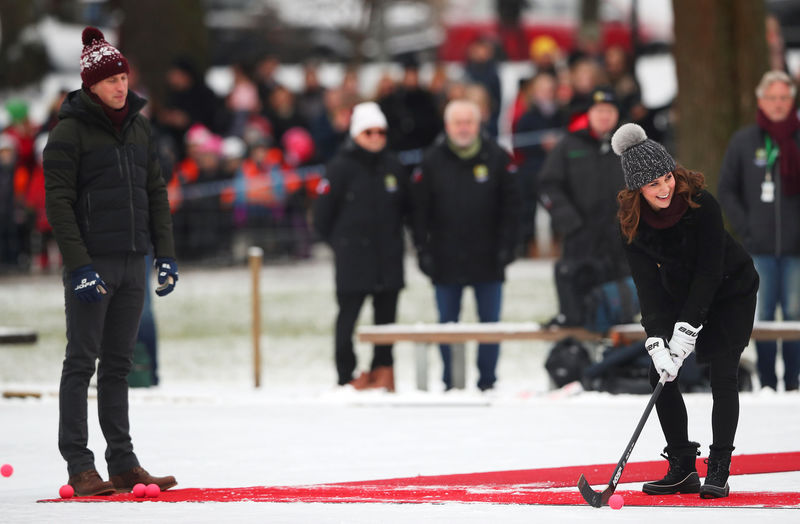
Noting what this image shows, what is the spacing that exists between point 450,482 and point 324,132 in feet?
42.5

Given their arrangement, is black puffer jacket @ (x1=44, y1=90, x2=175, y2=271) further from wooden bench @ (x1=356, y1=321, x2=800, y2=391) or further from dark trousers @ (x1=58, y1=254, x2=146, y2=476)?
wooden bench @ (x1=356, y1=321, x2=800, y2=391)

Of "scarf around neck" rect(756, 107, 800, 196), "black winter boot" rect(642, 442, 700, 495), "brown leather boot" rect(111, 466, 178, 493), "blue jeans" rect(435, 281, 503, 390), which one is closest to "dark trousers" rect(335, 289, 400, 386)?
"blue jeans" rect(435, 281, 503, 390)

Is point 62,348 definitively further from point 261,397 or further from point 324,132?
point 324,132

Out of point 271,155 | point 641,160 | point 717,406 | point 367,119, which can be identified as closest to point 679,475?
point 717,406

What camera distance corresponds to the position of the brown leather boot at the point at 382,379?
11141 millimetres

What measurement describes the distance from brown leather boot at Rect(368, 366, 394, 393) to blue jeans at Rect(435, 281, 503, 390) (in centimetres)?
43

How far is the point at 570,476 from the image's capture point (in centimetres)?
771

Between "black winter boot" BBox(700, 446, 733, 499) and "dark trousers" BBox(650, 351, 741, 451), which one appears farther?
"dark trousers" BBox(650, 351, 741, 451)

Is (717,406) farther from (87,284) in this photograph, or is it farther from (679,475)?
(87,284)

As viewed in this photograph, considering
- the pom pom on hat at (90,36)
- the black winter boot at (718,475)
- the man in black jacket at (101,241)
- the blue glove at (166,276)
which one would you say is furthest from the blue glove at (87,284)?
the black winter boot at (718,475)

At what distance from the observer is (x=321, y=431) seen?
9461mm

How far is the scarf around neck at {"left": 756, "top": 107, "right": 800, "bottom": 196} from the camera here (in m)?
10.6

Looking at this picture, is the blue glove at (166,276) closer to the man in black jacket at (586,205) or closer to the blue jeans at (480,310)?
the man in black jacket at (586,205)

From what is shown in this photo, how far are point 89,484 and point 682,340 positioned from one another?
262 cm
